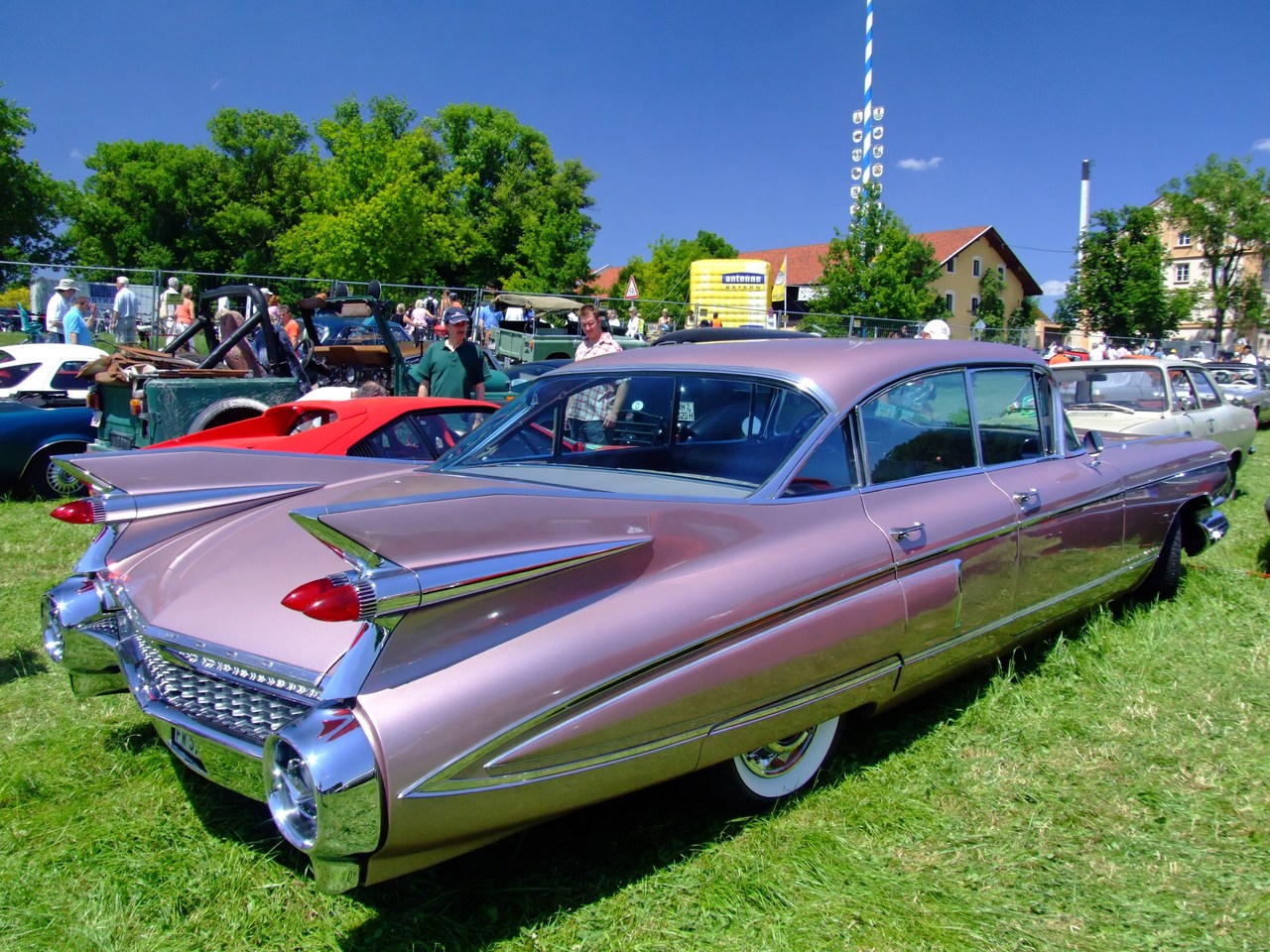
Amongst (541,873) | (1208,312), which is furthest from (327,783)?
(1208,312)

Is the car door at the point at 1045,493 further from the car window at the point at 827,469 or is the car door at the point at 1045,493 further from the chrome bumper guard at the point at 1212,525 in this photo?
the chrome bumper guard at the point at 1212,525

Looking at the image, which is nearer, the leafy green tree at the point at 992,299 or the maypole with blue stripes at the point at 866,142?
→ the maypole with blue stripes at the point at 866,142

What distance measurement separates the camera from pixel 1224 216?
145ft

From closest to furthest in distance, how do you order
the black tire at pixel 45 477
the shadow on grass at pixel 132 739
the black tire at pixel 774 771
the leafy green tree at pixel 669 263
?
the black tire at pixel 774 771 < the shadow on grass at pixel 132 739 < the black tire at pixel 45 477 < the leafy green tree at pixel 669 263

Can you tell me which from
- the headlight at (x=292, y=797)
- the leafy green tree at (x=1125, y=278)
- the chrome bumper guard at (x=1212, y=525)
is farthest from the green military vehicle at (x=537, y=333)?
the leafy green tree at (x=1125, y=278)

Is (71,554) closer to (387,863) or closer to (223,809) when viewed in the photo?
(223,809)

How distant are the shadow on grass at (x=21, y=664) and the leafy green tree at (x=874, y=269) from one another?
25451 millimetres

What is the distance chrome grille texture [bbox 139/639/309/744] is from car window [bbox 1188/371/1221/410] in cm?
907

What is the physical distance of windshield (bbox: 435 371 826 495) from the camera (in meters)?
2.76

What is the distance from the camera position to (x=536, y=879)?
231 cm

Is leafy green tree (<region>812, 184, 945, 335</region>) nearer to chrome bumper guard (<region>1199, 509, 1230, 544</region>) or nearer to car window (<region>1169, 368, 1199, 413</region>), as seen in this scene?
→ car window (<region>1169, 368, 1199, 413</region>)

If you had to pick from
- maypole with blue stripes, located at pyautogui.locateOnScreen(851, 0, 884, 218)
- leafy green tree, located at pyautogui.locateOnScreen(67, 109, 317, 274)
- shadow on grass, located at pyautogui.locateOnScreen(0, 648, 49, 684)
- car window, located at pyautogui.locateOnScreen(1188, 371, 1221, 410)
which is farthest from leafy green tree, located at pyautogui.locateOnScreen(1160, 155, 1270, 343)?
shadow on grass, located at pyautogui.locateOnScreen(0, 648, 49, 684)

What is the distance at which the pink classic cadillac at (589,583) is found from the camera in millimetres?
1811

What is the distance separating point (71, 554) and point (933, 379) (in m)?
5.33
